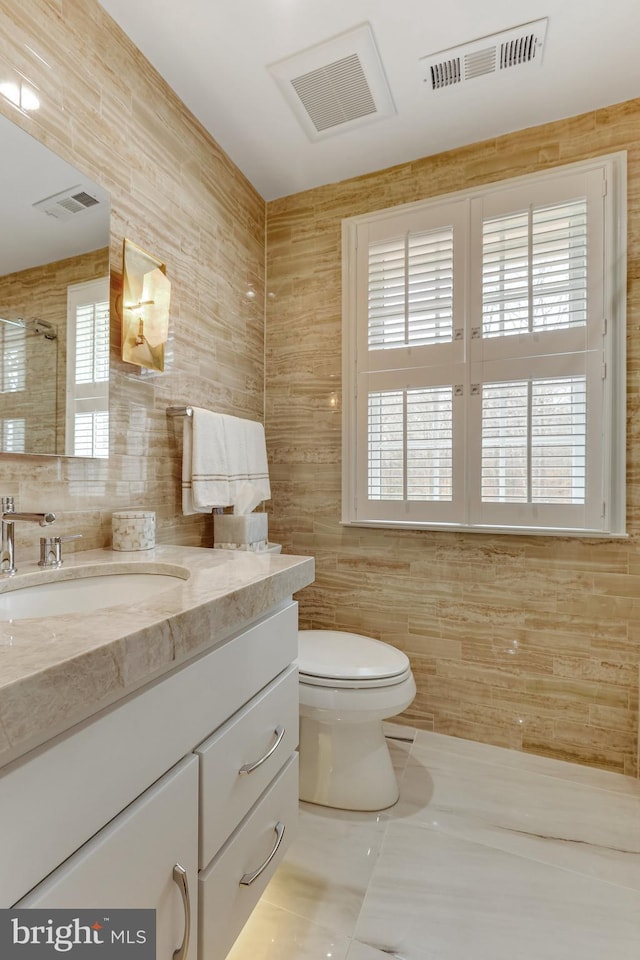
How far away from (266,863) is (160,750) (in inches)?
18.5

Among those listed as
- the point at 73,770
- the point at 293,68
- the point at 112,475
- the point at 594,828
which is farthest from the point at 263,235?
the point at 594,828

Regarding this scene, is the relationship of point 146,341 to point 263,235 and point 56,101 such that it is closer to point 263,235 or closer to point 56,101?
point 56,101

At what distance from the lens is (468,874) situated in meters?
1.23

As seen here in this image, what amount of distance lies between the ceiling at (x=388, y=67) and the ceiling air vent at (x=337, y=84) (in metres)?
0.02

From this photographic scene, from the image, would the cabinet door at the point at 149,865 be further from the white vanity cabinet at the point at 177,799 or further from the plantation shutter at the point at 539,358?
the plantation shutter at the point at 539,358

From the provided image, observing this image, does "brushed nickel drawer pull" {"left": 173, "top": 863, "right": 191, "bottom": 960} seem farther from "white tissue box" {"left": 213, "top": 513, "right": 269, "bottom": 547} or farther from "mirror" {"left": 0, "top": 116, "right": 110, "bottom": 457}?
"white tissue box" {"left": 213, "top": 513, "right": 269, "bottom": 547}

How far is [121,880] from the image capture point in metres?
0.58

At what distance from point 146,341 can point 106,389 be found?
20 centimetres

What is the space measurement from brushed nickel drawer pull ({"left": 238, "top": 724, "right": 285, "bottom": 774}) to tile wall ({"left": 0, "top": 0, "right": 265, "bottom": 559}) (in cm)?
67

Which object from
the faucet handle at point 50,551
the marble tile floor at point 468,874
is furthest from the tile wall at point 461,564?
the faucet handle at point 50,551

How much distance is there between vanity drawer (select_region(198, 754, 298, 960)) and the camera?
75 centimetres

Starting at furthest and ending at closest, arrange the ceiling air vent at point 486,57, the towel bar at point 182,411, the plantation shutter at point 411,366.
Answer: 1. the plantation shutter at point 411,366
2. the towel bar at point 182,411
3. the ceiling air vent at point 486,57

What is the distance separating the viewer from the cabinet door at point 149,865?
0.52 m

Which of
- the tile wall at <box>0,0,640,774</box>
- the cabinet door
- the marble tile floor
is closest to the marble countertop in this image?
the cabinet door
